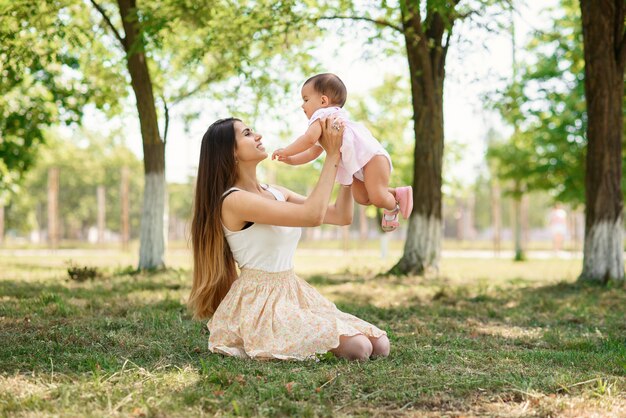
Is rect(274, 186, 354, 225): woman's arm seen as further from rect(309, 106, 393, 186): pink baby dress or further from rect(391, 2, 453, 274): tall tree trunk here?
rect(391, 2, 453, 274): tall tree trunk

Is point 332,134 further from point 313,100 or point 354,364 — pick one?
point 354,364

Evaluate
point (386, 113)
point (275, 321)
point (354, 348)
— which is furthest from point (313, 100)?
point (386, 113)

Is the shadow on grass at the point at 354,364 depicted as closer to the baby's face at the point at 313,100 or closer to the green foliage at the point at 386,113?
the baby's face at the point at 313,100

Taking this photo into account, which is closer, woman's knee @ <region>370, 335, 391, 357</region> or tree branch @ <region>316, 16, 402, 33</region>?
woman's knee @ <region>370, 335, 391, 357</region>

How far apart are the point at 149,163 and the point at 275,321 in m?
8.47

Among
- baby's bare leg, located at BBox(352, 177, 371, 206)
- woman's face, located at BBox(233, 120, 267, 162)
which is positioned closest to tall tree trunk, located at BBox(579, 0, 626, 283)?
baby's bare leg, located at BBox(352, 177, 371, 206)

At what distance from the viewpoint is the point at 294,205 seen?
12.9 ft

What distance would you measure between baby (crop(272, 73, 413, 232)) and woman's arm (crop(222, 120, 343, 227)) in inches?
6.4

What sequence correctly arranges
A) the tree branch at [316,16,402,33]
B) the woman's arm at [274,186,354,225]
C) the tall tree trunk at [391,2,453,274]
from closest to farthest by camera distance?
the woman's arm at [274,186,354,225]
the tree branch at [316,16,402,33]
the tall tree trunk at [391,2,453,274]

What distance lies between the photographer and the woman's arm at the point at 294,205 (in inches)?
153

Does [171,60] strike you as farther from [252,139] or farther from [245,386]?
[245,386]

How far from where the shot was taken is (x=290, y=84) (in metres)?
13.3

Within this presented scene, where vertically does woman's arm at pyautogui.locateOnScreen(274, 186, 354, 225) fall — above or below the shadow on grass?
above

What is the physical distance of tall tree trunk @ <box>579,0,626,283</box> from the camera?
9.98m
